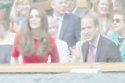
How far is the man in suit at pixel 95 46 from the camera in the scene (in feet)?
14.6

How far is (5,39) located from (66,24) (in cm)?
51

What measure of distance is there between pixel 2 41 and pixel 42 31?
0.34 metres

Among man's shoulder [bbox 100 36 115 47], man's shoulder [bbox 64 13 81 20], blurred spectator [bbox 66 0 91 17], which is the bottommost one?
man's shoulder [bbox 100 36 115 47]

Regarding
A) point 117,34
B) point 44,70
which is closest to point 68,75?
point 44,70

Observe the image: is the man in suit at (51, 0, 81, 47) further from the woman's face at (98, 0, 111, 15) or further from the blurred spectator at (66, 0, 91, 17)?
the woman's face at (98, 0, 111, 15)

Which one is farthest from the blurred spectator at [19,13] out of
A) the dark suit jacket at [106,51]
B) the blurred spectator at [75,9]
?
the dark suit jacket at [106,51]

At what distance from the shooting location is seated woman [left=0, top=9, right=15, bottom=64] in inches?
181

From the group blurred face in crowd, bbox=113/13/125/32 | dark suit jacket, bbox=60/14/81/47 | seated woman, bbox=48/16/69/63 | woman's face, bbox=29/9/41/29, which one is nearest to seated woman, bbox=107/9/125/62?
blurred face in crowd, bbox=113/13/125/32

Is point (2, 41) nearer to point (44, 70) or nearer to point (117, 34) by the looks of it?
point (44, 70)

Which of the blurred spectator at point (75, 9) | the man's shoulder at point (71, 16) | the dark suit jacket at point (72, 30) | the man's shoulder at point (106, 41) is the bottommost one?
the man's shoulder at point (106, 41)

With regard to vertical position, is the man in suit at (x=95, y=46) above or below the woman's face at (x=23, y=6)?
below

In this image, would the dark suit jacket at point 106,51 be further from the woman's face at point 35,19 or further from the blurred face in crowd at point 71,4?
the woman's face at point 35,19

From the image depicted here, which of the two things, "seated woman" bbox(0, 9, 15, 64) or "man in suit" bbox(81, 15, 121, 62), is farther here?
"seated woman" bbox(0, 9, 15, 64)

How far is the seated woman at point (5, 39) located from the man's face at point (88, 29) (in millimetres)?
572
